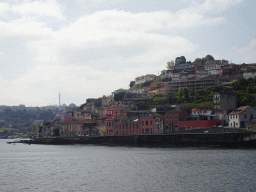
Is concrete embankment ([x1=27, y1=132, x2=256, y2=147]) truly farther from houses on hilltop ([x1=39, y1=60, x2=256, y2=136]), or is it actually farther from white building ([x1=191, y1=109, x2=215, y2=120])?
white building ([x1=191, y1=109, x2=215, y2=120])

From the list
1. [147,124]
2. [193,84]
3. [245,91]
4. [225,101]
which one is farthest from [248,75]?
[147,124]

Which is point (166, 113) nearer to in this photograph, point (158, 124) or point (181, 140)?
point (158, 124)

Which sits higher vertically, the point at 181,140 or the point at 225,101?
the point at 225,101

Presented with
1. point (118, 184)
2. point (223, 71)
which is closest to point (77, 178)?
point (118, 184)

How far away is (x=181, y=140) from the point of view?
92.9 metres

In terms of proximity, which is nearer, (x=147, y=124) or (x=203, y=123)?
(x=203, y=123)

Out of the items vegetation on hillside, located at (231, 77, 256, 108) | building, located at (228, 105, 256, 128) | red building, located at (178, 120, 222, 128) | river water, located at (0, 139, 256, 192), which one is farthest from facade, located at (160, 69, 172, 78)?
river water, located at (0, 139, 256, 192)

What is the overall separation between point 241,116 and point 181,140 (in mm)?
17242

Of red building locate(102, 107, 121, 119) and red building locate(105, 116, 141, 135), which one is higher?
red building locate(102, 107, 121, 119)

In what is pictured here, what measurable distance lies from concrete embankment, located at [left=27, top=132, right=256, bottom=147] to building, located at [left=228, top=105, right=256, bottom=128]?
12.2 meters

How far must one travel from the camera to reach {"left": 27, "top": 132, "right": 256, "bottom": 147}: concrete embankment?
3133 inches

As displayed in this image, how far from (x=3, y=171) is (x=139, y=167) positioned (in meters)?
21.3

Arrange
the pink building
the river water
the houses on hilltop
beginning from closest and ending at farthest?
the river water < the houses on hilltop < the pink building

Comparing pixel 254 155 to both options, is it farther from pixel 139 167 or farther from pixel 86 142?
pixel 86 142
